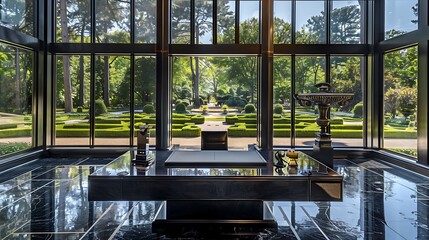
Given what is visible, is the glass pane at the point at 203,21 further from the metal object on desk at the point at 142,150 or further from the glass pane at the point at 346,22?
the metal object on desk at the point at 142,150

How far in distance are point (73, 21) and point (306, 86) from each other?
6038mm

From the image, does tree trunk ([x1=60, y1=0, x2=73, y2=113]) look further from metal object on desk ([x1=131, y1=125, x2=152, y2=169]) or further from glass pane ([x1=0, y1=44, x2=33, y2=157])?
metal object on desk ([x1=131, y1=125, x2=152, y2=169])

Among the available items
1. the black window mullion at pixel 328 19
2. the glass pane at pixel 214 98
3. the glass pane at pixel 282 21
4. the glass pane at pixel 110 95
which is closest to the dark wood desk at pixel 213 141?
the glass pane at pixel 214 98


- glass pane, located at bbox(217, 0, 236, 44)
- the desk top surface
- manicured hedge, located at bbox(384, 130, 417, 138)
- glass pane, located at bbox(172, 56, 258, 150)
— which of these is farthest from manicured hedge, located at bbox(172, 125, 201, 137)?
the desk top surface

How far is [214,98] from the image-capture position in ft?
27.9

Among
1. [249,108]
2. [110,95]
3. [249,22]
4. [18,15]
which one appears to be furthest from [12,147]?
[249,22]

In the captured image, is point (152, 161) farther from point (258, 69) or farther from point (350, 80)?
point (350, 80)

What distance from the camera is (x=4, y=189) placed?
5.02 meters

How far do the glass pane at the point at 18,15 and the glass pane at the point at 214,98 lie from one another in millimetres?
A: 3312

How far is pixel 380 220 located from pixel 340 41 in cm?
571

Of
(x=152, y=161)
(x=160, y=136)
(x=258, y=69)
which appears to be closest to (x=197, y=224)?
(x=152, y=161)

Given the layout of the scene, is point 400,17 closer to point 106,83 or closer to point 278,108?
point 278,108

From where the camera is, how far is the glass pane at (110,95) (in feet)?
27.7

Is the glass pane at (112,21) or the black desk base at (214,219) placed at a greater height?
the glass pane at (112,21)
